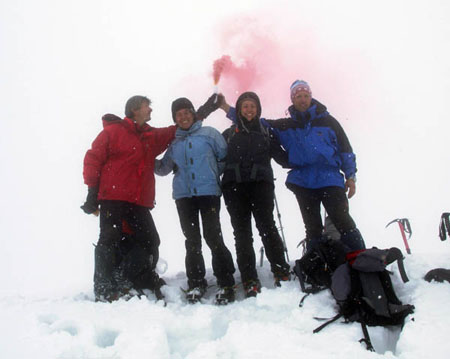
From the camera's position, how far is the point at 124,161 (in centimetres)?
506

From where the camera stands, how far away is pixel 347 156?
510 centimetres

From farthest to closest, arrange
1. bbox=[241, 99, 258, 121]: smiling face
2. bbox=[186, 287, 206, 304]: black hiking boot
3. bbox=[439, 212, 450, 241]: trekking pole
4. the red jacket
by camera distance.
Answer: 1. bbox=[241, 99, 258, 121]: smiling face
2. the red jacket
3. bbox=[186, 287, 206, 304]: black hiking boot
4. bbox=[439, 212, 450, 241]: trekking pole

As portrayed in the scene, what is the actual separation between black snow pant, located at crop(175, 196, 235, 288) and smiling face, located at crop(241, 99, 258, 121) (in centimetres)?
135

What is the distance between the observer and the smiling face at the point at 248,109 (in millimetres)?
5270

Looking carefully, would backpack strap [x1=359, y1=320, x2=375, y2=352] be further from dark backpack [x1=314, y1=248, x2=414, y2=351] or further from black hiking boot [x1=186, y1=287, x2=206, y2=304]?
black hiking boot [x1=186, y1=287, x2=206, y2=304]

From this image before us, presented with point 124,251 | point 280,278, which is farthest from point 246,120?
point 124,251

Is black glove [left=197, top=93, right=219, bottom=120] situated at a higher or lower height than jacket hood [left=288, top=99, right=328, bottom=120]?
higher

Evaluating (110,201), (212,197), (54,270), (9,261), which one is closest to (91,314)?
(110,201)

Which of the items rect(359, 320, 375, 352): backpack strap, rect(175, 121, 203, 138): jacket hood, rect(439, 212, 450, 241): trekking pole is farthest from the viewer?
rect(175, 121, 203, 138): jacket hood

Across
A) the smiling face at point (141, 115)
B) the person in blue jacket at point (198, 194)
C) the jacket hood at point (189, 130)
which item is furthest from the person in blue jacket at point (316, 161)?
the smiling face at point (141, 115)

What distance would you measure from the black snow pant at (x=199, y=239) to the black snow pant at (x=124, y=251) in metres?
0.63

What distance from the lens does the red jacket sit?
488cm

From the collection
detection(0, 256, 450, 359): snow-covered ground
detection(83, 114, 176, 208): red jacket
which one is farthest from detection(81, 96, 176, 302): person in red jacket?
detection(0, 256, 450, 359): snow-covered ground

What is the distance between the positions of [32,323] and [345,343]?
2895 mm
